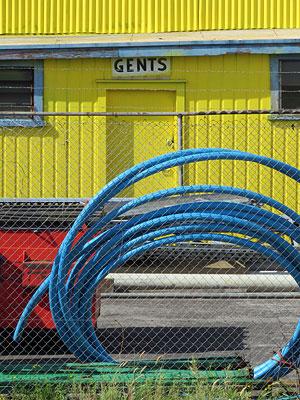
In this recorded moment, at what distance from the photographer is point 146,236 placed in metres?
Answer: 7.47

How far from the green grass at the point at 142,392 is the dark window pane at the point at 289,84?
932cm

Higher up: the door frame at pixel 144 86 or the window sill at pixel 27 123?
the door frame at pixel 144 86

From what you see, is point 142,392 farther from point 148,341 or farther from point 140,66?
point 140,66

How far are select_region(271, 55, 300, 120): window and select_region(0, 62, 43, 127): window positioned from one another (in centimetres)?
389

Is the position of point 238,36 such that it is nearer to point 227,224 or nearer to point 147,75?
point 147,75

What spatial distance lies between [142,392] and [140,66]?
955cm

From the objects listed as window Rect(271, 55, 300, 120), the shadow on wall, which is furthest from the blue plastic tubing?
window Rect(271, 55, 300, 120)

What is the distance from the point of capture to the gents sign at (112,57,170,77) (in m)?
15.3

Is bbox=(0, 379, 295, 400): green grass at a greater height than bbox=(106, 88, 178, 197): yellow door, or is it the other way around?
bbox=(106, 88, 178, 197): yellow door

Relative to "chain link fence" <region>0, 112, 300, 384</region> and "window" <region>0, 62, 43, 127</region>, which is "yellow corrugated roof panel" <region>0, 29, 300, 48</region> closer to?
"window" <region>0, 62, 43, 127</region>

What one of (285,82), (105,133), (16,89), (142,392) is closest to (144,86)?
(105,133)

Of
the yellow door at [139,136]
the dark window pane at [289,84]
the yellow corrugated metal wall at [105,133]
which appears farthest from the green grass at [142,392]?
the dark window pane at [289,84]

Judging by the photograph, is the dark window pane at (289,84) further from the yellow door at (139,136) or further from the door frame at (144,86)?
the yellow door at (139,136)

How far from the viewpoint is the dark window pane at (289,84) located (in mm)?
15469
